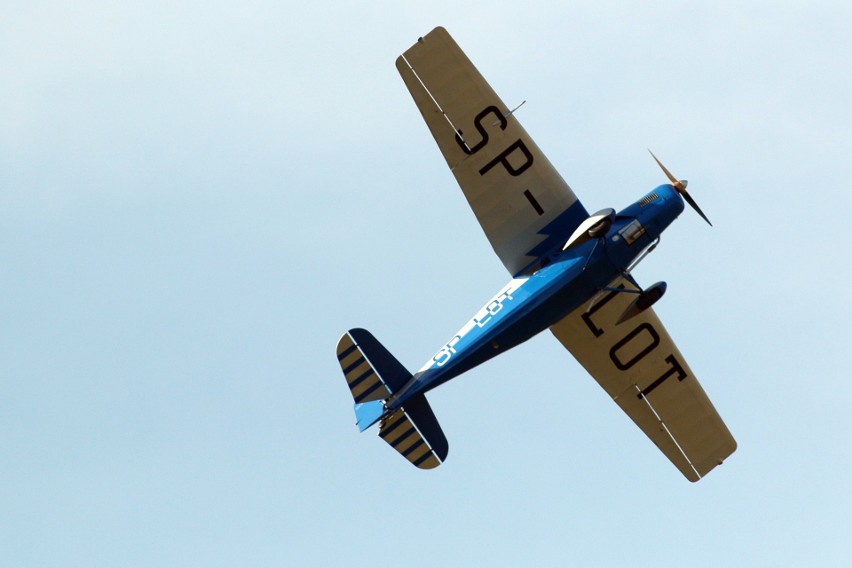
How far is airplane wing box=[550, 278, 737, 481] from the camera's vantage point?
88.4 feet

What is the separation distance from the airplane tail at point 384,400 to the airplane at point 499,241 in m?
0.02

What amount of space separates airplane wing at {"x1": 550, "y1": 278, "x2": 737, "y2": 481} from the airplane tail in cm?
308

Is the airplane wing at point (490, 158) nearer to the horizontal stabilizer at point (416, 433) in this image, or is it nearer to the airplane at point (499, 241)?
the airplane at point (499, 241)

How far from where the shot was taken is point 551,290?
2448cm

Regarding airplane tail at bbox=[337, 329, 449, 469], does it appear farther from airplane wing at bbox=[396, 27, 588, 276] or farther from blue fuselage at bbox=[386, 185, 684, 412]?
airplane wing at bbox=[396, 27, 588, 276]

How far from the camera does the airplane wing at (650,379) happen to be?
26.9 metres

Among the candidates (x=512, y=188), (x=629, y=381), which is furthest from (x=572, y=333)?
(x=512, y=188)

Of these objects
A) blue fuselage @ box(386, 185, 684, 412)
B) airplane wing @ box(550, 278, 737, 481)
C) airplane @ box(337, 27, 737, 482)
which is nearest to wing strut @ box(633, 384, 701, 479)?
airplane wing @ box(550, 278, 737, 481)

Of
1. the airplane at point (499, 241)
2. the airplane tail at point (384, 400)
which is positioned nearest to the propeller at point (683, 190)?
the airplane at point (499, 241)

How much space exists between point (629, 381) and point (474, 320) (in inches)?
153

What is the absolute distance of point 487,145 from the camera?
2477 centimetres

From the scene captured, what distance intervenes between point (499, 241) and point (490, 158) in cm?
141

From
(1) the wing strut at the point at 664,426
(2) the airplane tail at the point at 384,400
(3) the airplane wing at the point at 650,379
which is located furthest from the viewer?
(1) the wing strut at the point at 664,426

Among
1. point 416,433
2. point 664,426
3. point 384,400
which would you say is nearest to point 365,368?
point 384,400
